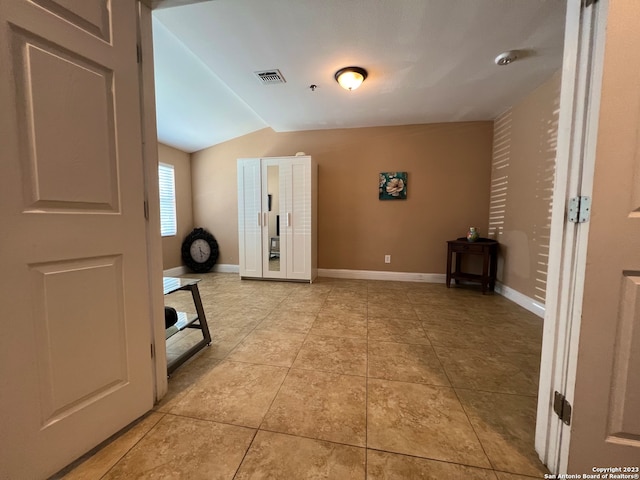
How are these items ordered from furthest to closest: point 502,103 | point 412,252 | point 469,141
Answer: point 412,252 < point 469,141 < point 502,103

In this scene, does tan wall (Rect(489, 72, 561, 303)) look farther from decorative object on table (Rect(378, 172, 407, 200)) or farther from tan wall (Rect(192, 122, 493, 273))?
decorative object on table (Rect(378, 172, 407, 200))

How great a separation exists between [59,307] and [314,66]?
2.59m

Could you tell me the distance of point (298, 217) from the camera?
3717 mm

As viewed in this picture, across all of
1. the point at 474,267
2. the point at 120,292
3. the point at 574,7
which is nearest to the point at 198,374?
the point at 120,292

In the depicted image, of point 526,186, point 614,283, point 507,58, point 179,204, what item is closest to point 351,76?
point 507,58

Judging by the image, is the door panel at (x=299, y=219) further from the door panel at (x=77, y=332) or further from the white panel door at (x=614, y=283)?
the white panel door at (x=614, y=283)

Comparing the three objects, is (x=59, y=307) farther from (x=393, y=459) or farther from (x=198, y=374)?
(x=393, y=459)

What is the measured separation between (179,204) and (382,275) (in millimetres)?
3846

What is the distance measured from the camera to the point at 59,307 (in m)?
0.92

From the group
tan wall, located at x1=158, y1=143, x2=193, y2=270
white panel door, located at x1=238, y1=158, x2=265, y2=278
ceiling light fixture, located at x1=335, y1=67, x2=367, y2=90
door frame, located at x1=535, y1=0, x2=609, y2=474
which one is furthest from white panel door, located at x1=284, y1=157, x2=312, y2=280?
door frame, located at x1=535, y1=0, x2=609, y2=474

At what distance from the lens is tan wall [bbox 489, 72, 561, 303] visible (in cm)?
248

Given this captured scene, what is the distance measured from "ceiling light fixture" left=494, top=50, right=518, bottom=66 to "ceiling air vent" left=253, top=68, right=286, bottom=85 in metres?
2.03

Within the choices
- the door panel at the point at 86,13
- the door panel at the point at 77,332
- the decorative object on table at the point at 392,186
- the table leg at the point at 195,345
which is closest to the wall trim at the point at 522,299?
the decorative object on table at the point at 392,186

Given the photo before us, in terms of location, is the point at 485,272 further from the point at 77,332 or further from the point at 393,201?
the point at 77,332
